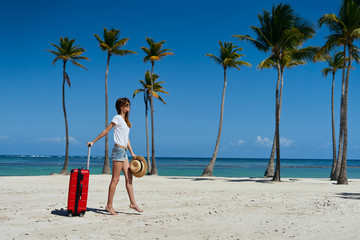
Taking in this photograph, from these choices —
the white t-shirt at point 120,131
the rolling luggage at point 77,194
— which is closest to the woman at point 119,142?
the white t-shirt at point 120,131

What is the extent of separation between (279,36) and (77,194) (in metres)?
16.2

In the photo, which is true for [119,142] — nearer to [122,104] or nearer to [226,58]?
[122,104]

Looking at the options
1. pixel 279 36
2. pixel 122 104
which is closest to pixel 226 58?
pixel 279 36

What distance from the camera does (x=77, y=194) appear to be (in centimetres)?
655

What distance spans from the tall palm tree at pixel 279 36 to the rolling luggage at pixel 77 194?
48.8ft

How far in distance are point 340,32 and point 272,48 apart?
356 cm

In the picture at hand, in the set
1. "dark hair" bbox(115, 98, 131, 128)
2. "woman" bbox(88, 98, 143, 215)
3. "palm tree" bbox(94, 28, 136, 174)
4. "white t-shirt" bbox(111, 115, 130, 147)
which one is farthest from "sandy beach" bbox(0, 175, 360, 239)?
"palm tree" bbox(94, 28, 136, 174)

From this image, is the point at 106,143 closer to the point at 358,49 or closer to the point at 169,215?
the point at 358,49

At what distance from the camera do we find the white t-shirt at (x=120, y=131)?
6.64 meters

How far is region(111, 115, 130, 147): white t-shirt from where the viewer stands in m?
6.64

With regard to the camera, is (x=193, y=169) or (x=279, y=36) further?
(x=193, y=169)

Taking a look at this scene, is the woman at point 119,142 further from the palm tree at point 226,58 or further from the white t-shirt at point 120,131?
the palm tree at point 226,58

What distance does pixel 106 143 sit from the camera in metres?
27.0

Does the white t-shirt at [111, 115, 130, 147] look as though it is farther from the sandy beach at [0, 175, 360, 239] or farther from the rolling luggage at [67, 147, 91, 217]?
the sandy beach at [0, 175, 360, 239]
